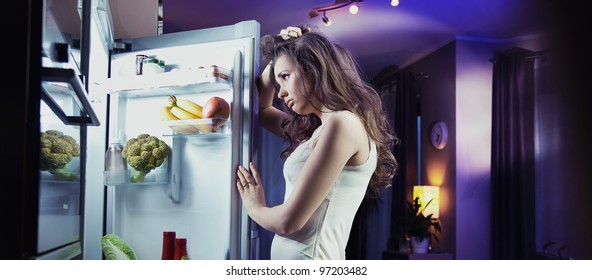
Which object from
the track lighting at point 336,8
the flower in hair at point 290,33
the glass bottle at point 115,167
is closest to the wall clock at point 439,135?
the track lighting at point 336,8

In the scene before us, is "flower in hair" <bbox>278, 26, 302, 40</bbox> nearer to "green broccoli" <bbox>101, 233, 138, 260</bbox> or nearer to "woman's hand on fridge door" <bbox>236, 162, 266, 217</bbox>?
"woman's hand on fridge door" <bbox>236, 162, 266, 217</bbox>

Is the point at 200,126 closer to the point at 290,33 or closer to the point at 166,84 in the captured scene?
the point at 166,84

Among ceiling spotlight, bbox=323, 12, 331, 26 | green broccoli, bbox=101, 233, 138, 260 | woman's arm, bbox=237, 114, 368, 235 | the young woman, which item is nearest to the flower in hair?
the young woman

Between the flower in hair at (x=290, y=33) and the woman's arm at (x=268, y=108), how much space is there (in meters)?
0.10

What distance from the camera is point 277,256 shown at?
1729mm

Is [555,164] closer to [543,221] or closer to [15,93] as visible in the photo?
[543,221]

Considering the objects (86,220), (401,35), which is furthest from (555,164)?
(86,220)

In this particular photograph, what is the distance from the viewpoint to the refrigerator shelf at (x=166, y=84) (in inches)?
67.5

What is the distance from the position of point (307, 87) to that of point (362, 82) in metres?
0.18

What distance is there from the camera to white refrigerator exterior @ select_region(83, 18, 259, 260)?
1.72m

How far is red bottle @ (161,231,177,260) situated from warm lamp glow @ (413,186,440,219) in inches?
28.7

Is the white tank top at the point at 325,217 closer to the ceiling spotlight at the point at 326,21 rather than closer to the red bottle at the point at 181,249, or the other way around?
the red bottle at the point at 181,249

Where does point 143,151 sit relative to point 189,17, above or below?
below

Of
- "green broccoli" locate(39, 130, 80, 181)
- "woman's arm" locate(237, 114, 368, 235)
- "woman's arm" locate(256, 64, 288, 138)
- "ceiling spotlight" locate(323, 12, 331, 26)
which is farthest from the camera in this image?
"ceiling spotlight" locate(323, 12, 331, 26)
